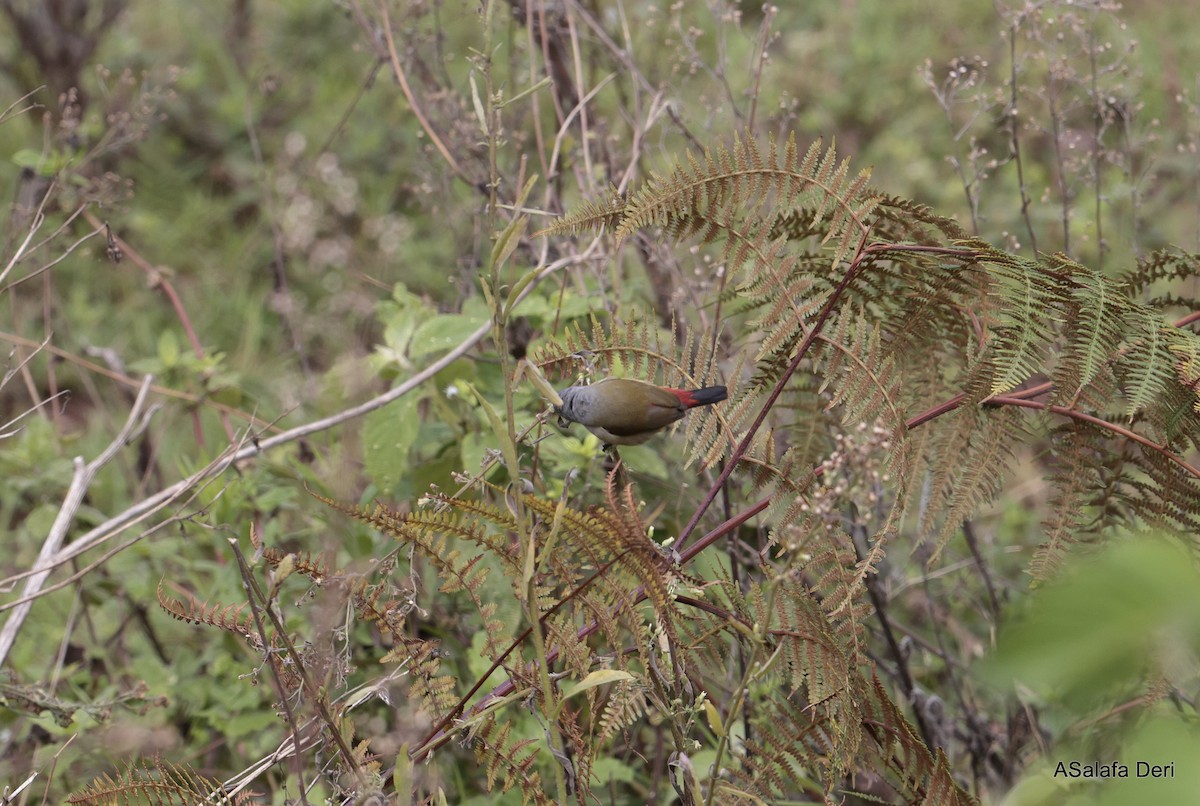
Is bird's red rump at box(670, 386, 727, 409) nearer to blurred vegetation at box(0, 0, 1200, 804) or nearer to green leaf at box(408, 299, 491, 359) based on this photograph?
blurred vegetation at box(0, 0, 1200, 804)

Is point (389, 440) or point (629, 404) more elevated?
point (629, 404)

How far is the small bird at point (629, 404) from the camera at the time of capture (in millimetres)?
1536

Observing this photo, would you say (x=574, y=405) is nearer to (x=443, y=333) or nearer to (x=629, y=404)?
(x=629, y=404)

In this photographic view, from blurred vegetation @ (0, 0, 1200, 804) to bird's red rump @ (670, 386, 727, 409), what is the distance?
13cm

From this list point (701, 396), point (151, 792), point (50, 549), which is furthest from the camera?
→ point (50, 549)

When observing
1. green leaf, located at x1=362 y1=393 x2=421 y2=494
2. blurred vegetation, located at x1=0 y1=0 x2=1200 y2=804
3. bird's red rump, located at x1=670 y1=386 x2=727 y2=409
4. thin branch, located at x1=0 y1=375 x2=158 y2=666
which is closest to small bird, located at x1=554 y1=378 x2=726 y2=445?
bird's red rump, located at x1=670 y1=386 x2=727 y2=409

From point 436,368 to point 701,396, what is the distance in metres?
0.79

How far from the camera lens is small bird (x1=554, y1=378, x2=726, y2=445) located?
5.04 feet

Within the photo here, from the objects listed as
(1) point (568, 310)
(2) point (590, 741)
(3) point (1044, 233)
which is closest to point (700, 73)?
(3) point (1044, 233)

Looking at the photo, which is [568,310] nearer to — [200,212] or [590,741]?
[590,741]

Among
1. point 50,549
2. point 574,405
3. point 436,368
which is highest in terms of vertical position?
point 574,405

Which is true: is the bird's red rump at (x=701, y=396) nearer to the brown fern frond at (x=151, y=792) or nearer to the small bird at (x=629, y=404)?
the small bird at (x=629, y=404)

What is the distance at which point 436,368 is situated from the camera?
2160 mm

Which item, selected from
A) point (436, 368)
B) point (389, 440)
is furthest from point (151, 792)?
point (436, 368)
